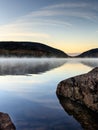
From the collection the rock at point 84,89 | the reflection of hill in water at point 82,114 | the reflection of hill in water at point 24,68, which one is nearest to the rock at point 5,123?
the reflection of hill in water at point 82,114

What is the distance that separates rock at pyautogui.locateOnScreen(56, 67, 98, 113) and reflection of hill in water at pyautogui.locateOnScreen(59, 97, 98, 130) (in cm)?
36

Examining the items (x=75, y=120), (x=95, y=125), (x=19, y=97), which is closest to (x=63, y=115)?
(x=75, y=120)

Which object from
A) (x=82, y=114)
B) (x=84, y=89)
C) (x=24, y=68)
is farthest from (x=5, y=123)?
(x=24, y=68)

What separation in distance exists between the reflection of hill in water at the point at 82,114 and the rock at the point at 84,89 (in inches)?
14.2

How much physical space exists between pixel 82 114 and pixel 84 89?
229 centimetres

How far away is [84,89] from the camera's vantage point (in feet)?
49.2

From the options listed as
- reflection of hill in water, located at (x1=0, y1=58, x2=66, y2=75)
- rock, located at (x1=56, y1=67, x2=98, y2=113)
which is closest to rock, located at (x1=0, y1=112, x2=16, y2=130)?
rock, located at (x1=56, y1=67, x2=98, y2=113)

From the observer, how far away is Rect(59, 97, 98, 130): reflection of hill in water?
11125 mm

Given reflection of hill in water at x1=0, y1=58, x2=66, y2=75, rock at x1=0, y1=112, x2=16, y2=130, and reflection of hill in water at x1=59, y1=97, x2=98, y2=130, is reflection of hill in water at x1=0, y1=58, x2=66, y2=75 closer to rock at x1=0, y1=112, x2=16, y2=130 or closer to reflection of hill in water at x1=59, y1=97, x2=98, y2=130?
reflection of hill in water at x1=59, y1=97, x2=98, y2=130

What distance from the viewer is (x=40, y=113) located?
42.6ft

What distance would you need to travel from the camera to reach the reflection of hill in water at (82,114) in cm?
1112

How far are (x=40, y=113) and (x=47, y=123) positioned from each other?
5.83 feet

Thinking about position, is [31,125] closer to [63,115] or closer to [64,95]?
[63,115]

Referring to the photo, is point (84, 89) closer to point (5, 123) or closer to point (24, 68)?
point (5, 123)
